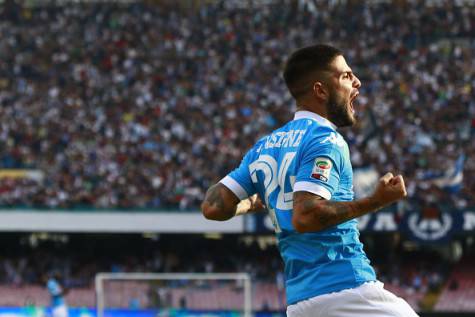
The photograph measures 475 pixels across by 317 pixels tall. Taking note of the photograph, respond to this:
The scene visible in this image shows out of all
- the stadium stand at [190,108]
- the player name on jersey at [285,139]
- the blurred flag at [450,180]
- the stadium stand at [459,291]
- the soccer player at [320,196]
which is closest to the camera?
the soccer player at [320,196]

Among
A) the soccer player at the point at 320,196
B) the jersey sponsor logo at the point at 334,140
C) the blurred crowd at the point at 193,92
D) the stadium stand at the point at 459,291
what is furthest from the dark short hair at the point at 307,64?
the stadium stand at the point at 459,291

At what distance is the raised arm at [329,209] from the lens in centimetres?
431

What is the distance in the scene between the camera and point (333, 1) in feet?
129

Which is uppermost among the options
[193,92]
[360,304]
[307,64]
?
[193,92]

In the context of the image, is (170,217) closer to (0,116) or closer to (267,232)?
(267,232)

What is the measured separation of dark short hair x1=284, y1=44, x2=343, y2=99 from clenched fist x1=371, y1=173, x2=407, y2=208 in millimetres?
715

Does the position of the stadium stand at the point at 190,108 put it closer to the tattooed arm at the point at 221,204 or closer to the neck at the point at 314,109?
the tattooed arm at the point at 221,204

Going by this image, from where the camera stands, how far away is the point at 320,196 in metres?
4.39

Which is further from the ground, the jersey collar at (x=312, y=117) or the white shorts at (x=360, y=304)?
the jersey collar at (x=312, y=117)

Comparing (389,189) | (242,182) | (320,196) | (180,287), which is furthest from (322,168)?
(180,287)

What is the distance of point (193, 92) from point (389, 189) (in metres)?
30.9

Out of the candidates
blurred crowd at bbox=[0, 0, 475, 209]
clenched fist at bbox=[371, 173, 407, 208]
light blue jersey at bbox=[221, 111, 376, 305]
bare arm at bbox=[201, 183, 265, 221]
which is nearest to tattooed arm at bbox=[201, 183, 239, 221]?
bare arm at bbox=[201, 183, 265, 221]

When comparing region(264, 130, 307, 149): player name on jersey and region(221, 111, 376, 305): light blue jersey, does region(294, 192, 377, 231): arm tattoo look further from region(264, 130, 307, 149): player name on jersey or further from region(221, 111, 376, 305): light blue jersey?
region(264, 130, 307, 149): player name on jersey

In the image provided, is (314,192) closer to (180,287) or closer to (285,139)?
(285,139)
